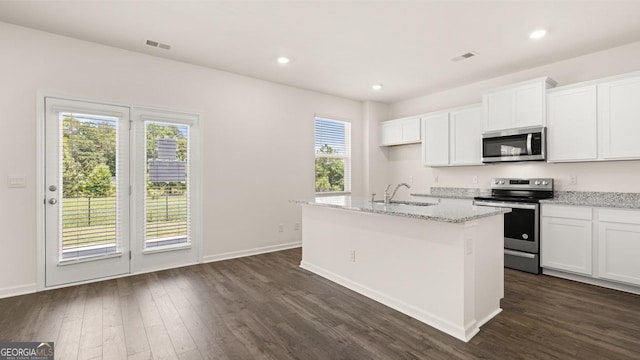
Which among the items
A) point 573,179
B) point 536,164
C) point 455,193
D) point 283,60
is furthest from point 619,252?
point 283,60

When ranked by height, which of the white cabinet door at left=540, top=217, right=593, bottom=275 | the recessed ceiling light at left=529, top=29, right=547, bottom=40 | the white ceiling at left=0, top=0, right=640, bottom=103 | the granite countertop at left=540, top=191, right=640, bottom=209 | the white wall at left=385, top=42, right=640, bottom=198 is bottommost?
the white cabinet door at left=540, top=217, right=593, bottom=275

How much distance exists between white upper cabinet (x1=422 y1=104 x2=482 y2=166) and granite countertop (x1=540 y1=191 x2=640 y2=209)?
3.81 ft

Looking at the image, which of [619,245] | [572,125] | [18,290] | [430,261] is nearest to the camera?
[430,261]

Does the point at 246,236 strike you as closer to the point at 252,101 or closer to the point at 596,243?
the point at 252,101

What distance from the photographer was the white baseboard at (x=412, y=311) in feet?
7.71

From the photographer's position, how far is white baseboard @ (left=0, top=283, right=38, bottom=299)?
3.15m

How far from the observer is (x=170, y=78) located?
13.6 ft

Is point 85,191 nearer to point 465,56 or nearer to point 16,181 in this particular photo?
point 16,181

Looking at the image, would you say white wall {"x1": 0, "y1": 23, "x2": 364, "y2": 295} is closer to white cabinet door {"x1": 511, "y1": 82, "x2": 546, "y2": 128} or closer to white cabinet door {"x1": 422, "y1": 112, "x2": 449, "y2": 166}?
white cabinet door {"x1": 422, "y1": 112, "x2": 449, "y2": 166}

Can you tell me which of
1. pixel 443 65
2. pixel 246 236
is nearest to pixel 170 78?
pixel 246 236

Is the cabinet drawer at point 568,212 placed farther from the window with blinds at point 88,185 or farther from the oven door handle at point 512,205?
the window with blinds at point 88,185

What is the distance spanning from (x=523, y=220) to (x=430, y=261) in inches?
86.3

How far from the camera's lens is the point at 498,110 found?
174 inches

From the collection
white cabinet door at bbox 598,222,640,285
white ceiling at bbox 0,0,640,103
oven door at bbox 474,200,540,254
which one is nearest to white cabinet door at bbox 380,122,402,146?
white ceiling at bbox 0,0,640,103
